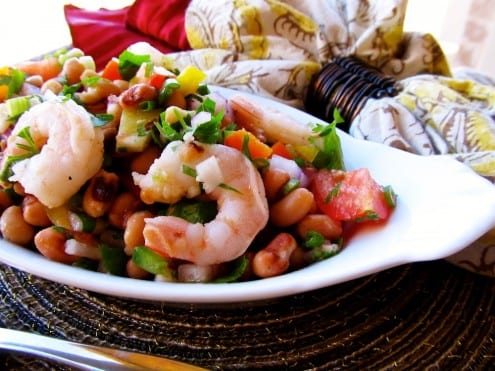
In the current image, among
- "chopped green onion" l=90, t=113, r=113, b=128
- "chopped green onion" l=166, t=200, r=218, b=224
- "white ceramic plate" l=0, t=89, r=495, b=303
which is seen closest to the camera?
"white ceramic plate" l=0, t=89, r=495, b=303

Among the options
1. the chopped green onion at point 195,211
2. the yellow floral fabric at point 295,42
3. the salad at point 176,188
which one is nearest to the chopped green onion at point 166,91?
the salad at point 176,188

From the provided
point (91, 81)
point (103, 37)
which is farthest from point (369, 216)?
point (103, 37)

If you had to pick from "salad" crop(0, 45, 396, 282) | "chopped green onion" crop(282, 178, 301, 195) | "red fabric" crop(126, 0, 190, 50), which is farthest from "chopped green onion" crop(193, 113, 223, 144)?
"red fabric" crop(126, 0, 190, 50)

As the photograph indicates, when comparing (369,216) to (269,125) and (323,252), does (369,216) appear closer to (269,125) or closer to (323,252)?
(323,252)

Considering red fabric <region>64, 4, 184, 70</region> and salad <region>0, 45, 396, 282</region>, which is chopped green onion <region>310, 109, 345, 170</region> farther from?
red fabric <region>64, 4, 184, 70</region>

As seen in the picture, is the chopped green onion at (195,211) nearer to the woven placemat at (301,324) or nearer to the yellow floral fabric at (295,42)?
the woven placemat at (301,324)

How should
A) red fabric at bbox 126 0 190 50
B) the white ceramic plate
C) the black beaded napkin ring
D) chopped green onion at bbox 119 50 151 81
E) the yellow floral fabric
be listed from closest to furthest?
1. the white ceramic plate
2. chopped green onion at bbox 119 50 151 81
3. the black beaded napkin ring
4. the yellow floral fabric
5. red fabric at bbox 126 0 190 50

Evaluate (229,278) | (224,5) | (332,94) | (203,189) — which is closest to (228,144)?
(203,189)

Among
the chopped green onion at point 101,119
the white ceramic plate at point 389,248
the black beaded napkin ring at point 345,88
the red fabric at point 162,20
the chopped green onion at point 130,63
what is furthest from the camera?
the red fabric at point 162,20
